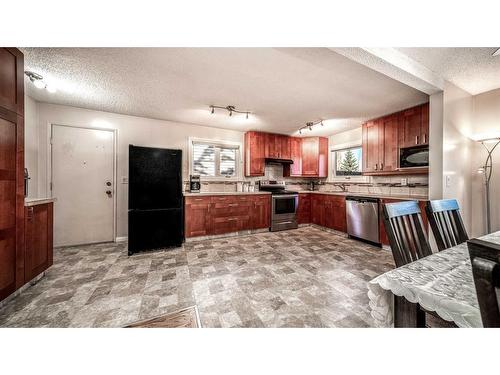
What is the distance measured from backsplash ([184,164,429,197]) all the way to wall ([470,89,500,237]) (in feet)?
1.79

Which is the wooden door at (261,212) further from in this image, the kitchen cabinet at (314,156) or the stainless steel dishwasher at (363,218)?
the stainless steel dishwasher at (363,218)

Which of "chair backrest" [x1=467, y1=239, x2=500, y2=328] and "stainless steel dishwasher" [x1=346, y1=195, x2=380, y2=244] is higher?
"chair backrest" [x1=467, y1=239, x2=500, y2=328]

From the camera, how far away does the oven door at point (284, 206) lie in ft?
13.2

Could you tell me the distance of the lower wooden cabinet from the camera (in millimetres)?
3318

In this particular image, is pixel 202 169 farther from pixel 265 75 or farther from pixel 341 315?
pixel 341 315

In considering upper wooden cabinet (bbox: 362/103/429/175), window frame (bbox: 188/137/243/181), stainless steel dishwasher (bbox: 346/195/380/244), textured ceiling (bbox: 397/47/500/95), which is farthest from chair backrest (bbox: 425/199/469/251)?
window frame (bbox: 188/137/243/181)

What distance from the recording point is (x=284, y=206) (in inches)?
161

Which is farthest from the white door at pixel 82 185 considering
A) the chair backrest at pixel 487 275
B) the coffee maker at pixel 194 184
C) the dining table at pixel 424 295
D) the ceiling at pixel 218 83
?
the chair backrest at pixel 487 275

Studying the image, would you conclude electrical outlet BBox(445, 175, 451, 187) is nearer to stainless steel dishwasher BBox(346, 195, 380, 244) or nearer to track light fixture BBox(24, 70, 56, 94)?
stainless steel dishwasher BBox(346, 195, 380, 244)

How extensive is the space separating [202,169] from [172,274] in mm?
2309

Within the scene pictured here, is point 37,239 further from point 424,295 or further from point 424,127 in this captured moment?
point 424,127
